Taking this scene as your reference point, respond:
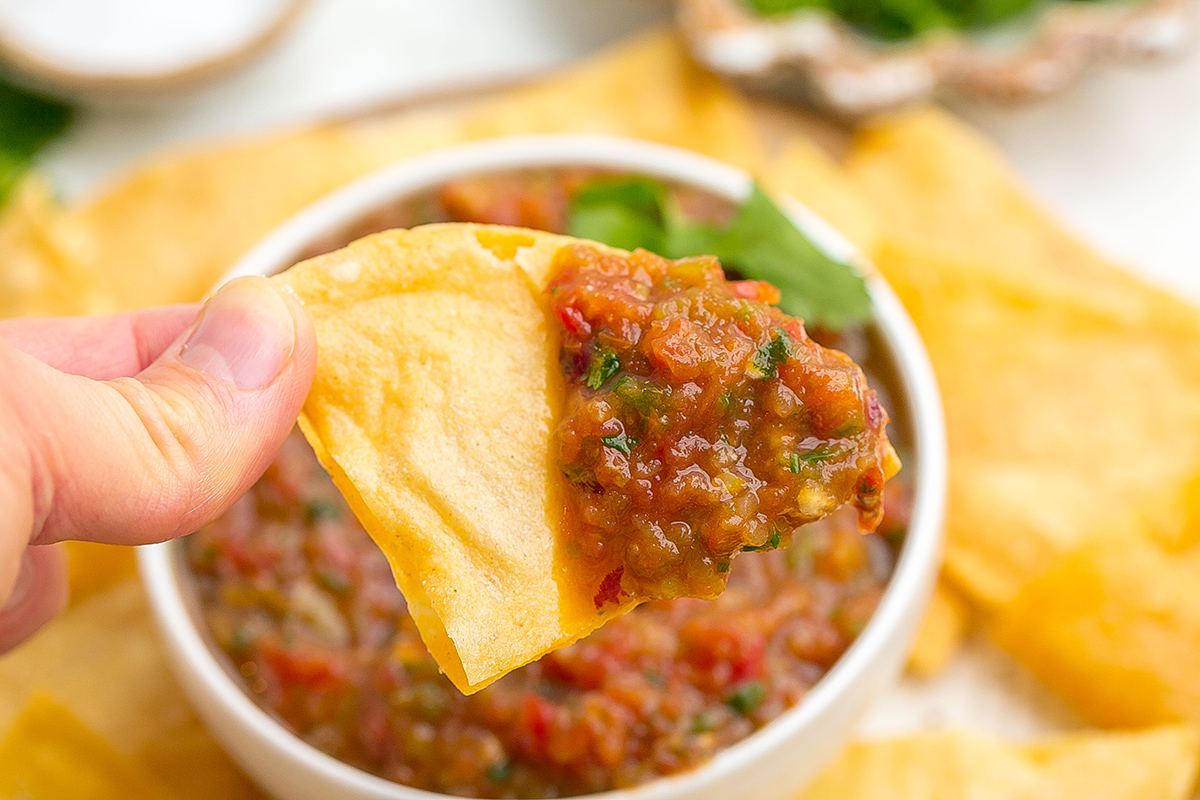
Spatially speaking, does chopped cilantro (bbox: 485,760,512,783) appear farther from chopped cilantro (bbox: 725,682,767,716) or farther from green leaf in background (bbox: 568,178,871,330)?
green leaf in background (bbox: 568,178,871,330)

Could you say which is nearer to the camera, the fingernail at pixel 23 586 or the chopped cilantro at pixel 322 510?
the fingernail at pixel 23 586

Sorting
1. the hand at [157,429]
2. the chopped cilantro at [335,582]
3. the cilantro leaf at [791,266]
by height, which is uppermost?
the hand at [157,429]

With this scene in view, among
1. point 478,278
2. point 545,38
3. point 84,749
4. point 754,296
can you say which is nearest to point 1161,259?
point 545,38

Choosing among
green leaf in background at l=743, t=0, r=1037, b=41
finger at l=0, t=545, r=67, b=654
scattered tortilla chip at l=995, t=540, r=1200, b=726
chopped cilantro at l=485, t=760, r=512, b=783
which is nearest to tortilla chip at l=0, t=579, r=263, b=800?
finger at l=0, t=545, r=67, b=654

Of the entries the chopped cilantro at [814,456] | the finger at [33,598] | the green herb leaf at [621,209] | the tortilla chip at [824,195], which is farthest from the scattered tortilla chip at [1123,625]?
the finger at [33,598]

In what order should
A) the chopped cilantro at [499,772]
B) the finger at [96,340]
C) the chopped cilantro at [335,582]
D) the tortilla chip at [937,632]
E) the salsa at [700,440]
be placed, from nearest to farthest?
the salsa at [700,440] → the finger at [96,340] → the chopped cilantro at [499,772] → the chopped cilantro at [335,582] → the tortilla chip at [937,632]

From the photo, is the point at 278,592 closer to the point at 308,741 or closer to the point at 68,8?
the point at 308,741

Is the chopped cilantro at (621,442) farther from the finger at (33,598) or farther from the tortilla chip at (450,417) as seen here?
the finger at (33,598)

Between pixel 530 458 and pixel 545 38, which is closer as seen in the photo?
pixel 530 458
